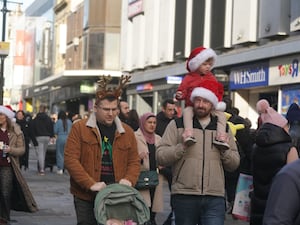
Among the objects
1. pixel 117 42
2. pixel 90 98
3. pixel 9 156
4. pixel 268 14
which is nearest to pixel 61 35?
pixel 90 98

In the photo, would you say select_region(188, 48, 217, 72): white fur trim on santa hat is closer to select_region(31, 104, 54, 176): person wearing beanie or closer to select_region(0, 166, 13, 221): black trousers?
select_region(0, 166, 13, 221): black trousers

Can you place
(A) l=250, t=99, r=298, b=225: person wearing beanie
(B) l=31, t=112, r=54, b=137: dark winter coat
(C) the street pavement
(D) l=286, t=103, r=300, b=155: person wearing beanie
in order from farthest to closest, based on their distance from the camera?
1. (B) l=31, t=112, r=54, b=137: dark winter coat
2. (C) the street pavement
3. (D) l=286, t=103, r=300, b=155: person wearing beanie
4. (A) l=250, t=99, r=298, b=225: person wearing beanie

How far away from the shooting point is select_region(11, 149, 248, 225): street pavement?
40.1 feet

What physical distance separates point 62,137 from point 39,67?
180 feet

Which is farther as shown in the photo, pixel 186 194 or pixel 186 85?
pixel 186 85

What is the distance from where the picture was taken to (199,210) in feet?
22.8

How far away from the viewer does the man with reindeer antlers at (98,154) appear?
23.2 feet

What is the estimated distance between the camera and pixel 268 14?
82.2ft

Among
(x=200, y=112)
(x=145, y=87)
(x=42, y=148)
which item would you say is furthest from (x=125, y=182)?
(x=145, y=87)

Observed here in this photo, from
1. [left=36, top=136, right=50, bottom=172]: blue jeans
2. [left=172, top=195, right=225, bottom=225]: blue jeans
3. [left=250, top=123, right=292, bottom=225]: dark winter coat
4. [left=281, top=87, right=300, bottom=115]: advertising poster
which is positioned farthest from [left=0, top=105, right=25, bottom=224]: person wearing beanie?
[left=281, top=87, right=300, bottom=115]: advertising poster

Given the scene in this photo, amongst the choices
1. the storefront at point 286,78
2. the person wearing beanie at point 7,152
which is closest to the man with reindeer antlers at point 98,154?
the person wearing beanie at point 7,152

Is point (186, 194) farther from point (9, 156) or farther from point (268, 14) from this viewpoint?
point (268, 14)

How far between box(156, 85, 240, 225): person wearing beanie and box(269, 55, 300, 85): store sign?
55.1 ft

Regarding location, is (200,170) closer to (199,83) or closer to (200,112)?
(200,112)
